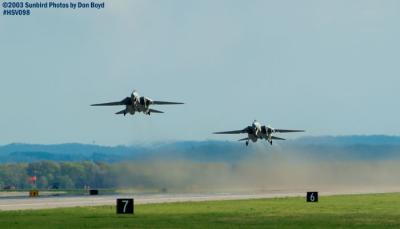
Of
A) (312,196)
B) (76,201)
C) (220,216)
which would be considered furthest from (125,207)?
(76,201)

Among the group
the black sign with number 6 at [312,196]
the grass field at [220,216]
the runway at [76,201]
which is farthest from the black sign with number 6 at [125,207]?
the black sign with number 6 at [312,196]

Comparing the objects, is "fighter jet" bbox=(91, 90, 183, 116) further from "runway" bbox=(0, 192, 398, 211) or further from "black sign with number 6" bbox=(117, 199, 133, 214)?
"black sign with number 6" bbox=(117, 199, 133, 214)

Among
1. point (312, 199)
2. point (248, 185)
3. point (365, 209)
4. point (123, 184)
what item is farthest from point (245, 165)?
point (365, 209)

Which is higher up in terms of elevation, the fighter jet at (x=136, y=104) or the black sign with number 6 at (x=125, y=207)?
the fighter jet at (x=136, y=104)

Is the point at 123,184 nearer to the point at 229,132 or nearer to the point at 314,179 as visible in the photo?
the point at 229,132

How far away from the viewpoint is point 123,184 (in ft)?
445

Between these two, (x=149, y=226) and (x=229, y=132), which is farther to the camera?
(x=229, y=132)

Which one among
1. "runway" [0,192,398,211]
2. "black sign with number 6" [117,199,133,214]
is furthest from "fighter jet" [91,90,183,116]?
"black sign with number 6" [117,199,133,214]

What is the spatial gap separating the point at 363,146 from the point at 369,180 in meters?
11.2

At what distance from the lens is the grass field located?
201ft

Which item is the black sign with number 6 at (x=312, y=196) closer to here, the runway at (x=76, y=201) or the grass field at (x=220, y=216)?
the grass field at (x=220, y=216)

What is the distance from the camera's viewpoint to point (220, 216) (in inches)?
2746

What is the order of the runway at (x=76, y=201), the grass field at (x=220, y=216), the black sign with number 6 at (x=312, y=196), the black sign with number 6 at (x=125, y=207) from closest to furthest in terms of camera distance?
the grass field at (x=220, y=216), the black sign with number 6 at (x=125, y=207), the runway at (x=76, y=201), the black sign with number 6 at (x=312, y=196)

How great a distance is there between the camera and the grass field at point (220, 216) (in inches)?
2414
